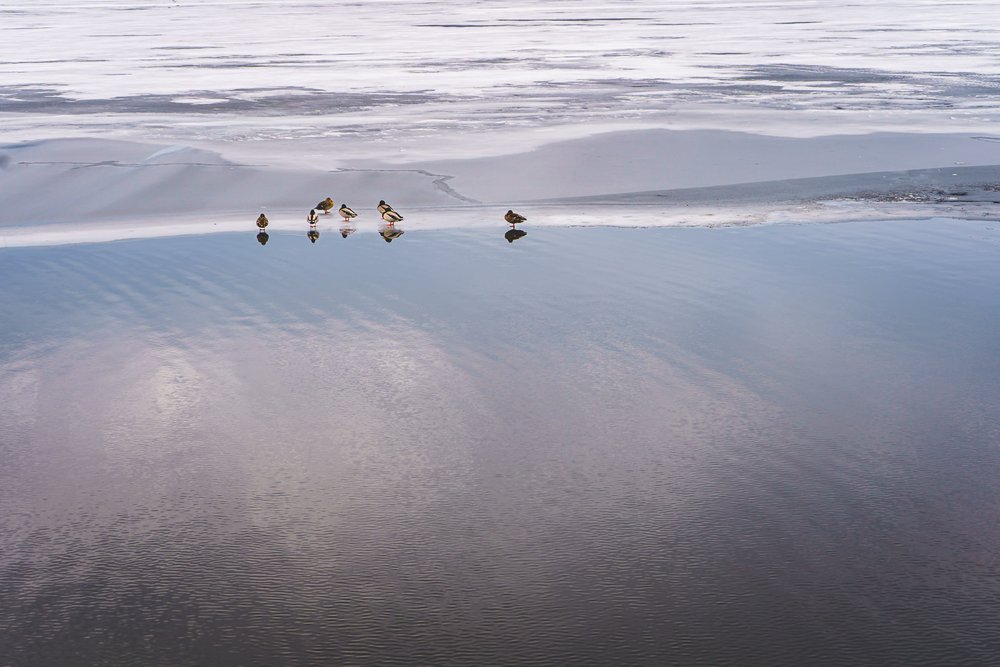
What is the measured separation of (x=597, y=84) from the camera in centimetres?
2827

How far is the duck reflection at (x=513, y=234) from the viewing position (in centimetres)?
1366

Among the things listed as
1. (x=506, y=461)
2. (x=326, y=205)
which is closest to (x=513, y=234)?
(x=326, y=205)

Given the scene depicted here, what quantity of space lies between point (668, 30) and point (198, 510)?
145 feet

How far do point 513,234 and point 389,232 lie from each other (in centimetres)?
164

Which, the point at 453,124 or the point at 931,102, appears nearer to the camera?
the point at 453,124

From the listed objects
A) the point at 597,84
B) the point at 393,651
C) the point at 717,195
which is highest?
the point at 597,84

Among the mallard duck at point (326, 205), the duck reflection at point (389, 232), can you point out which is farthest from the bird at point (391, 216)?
the mallard duck at point (326, 205)

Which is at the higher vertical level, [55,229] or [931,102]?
[931,102]

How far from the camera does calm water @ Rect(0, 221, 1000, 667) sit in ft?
17.7

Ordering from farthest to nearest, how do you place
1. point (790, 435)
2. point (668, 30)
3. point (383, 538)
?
point (668, 30) < point (790, 435) < point (383, 538)

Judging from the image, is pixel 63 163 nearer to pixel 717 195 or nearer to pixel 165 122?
pixel 165 122

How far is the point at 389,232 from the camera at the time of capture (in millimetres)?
14242

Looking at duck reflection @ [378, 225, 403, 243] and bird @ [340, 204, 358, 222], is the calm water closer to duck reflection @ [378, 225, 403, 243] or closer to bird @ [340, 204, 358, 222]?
duck reflection @ [378, 225, 403, 243]

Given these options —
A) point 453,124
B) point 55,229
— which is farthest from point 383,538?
point 453,124
